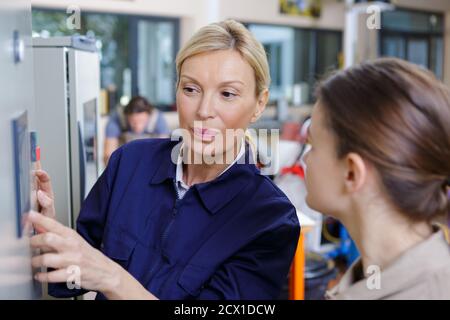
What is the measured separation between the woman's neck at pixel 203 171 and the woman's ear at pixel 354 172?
0.41m

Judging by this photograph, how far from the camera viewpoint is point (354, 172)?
0.87m

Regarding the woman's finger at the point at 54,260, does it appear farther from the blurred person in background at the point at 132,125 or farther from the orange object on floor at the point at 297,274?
the blurred person in background at the point at 132,125

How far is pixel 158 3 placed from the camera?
5949mm

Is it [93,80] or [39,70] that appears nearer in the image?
[39,70]

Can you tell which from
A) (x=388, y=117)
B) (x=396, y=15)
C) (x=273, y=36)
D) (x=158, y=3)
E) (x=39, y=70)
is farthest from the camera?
(x=396, y=15)

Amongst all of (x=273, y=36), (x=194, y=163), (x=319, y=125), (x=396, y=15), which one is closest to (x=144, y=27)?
(x=273, y=36)

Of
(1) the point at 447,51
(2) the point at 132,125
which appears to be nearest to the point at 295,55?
(1) the point at 447,51

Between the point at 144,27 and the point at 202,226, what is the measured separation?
528cm

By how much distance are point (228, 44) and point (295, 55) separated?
20.8 ft

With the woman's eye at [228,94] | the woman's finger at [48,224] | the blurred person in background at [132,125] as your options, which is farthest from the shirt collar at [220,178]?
the blurred person in background at [132,125]

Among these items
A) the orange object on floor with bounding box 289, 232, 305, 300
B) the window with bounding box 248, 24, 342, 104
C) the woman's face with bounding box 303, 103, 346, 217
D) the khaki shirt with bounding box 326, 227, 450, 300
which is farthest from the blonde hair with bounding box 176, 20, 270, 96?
the window with bounding box 248, 24, 342, 104

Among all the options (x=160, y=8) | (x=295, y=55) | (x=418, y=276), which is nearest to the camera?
(x=418, y=276)

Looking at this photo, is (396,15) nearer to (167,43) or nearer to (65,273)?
(167,43)

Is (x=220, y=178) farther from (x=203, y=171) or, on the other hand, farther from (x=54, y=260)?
(x=54, y=260)
